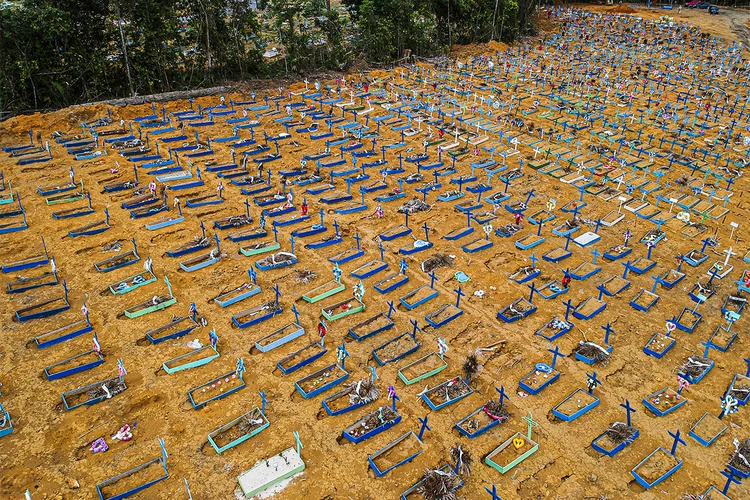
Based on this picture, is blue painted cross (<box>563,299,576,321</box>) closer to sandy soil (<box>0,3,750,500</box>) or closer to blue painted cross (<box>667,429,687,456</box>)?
sandy soil (<box>0,3,750,500</box>)

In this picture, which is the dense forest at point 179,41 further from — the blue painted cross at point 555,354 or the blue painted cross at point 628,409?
the blue painted cross at point 628,409

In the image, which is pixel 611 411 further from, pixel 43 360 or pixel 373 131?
pixel 373 131

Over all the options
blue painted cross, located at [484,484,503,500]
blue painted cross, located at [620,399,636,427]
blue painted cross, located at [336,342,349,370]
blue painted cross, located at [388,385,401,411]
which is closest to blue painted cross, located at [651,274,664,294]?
blue painted cross, located at [620,399,636,427]

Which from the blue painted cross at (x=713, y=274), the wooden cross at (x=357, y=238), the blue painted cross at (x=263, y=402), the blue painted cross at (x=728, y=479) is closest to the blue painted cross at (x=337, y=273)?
the wooden cross at (x=357, y=238)

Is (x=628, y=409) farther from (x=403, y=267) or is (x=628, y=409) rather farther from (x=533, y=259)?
(x=403, y=267)

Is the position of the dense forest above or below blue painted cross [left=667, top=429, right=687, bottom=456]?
above

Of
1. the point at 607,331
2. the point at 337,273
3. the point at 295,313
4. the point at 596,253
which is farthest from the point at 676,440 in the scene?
the point at 295,313

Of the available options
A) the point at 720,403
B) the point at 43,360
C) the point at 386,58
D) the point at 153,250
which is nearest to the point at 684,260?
the point at 720,403
